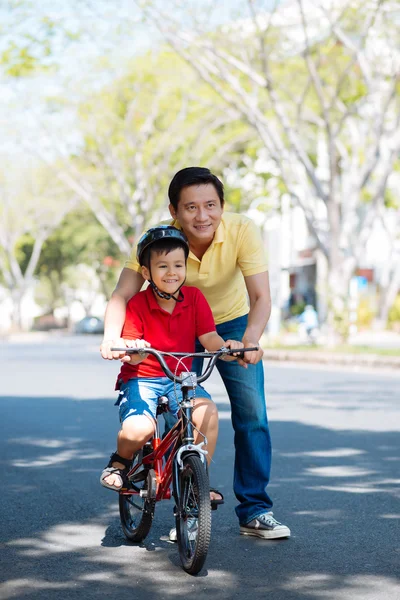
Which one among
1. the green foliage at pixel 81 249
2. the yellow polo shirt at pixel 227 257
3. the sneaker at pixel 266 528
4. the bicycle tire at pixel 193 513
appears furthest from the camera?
the green foliage at pixel 81 249

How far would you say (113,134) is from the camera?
37.6m

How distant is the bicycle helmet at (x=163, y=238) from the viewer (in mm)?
5438

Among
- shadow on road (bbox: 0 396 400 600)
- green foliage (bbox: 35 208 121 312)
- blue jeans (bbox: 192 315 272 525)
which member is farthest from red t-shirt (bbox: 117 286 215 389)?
green foliage (bbox: 35 208 121 312)

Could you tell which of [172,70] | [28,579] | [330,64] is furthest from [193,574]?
[172,70]

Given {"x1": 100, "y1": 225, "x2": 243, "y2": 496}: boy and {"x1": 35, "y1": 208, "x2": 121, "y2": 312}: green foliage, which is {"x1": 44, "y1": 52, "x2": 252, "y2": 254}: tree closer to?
{"x1": 35, "y1": 208, "x2": 121, "y2": 312}: green foliage

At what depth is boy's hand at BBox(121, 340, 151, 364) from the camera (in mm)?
5238

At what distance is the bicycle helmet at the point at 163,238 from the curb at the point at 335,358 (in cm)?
1706

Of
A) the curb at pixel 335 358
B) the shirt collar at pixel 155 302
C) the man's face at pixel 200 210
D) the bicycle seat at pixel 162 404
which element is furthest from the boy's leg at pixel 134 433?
the curb at pixel 335 358

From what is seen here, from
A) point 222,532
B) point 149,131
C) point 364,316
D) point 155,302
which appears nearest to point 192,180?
point 155,302

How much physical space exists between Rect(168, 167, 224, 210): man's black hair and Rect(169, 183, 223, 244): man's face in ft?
0.06

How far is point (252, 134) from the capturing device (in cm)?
3984

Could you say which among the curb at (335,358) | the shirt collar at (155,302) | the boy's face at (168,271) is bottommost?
the curb at (335,358)

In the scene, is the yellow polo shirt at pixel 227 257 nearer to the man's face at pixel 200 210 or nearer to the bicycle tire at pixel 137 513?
the man's face at pixel 200 210

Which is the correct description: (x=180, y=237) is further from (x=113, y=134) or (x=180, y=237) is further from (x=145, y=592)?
(x=113, y=134)
